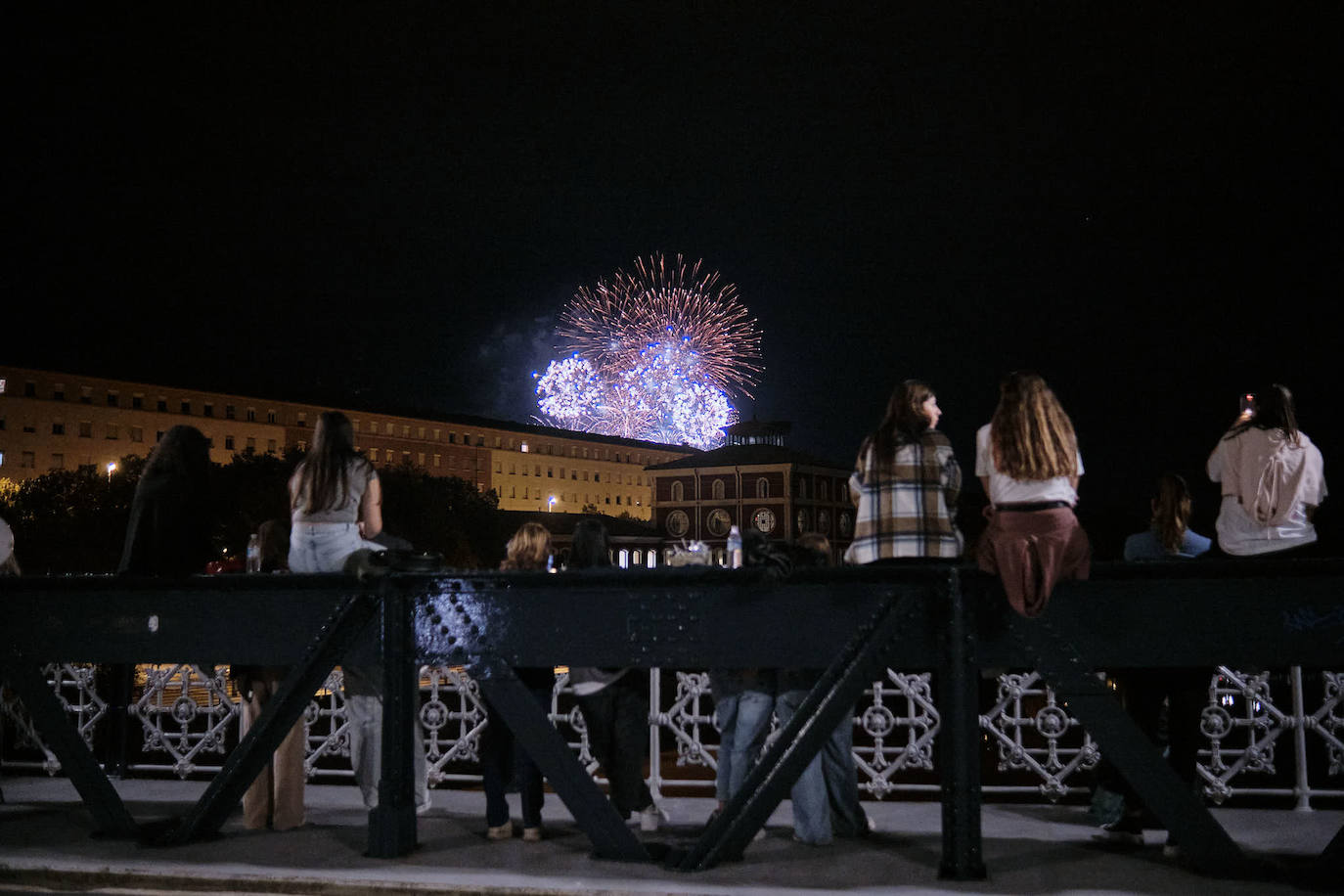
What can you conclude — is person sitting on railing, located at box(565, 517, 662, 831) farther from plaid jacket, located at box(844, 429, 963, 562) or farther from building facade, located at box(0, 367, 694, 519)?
building facade, located at box(0, 367, 694, 519)

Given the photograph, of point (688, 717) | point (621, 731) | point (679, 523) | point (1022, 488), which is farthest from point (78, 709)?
point (679, 523)

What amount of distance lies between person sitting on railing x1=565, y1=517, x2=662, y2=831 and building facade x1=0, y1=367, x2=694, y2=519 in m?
76.5

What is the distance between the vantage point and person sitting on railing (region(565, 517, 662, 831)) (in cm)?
748

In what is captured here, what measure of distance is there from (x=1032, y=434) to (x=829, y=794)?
262 centimetres

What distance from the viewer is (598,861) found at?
6.41m

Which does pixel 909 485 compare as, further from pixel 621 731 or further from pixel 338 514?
pixel 338 514

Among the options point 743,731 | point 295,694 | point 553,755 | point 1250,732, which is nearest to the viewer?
point 553,755

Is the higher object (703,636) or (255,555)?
(255,555)

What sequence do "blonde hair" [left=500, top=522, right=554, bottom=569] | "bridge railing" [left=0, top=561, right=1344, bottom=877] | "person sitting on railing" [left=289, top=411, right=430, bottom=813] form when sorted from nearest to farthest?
"bridge railing" [left=0, top=561, right=1344, bottom=877], "person sitting on railing" [left=289, top=411, right=430, bottom=813], "blonde hair" [left=500, top=522, right=554, bottom=569]

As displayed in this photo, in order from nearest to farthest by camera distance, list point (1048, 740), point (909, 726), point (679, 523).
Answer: point (1048, 740) → point (909, 726) → point (679, 523)

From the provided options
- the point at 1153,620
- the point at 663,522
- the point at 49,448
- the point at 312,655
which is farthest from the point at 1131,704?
the point at 49,448

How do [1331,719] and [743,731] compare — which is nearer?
[743,731]

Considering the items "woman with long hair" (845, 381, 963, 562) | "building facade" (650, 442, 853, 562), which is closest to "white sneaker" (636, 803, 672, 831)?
"woman with long hair" (845, 381, 963, 562)

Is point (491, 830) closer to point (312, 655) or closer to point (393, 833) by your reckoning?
point (393, 833)
